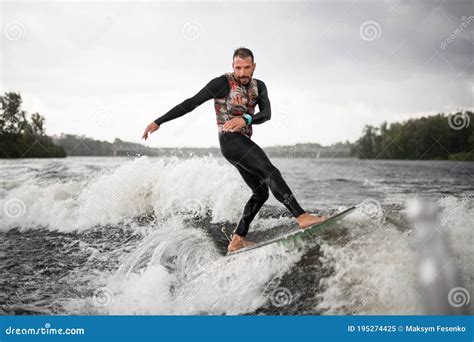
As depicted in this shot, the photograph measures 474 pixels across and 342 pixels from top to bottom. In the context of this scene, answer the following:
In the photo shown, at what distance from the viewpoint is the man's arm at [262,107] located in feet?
12.5

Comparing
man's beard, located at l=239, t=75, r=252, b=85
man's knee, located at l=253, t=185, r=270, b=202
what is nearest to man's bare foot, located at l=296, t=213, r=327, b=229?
man's knee, located at l=253, t=185, r=270, b=202

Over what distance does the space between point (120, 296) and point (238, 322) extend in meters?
1.31

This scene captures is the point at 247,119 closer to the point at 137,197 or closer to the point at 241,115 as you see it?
the point at 241,115

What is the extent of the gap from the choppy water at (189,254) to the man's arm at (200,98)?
1509 mm

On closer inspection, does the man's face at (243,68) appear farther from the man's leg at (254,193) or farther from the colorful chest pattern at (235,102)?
the man's leg at (254,193)

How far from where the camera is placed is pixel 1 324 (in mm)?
4332

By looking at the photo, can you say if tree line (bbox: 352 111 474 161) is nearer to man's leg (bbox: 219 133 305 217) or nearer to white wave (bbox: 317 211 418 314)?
white wave (bbox: 317 211 418 314)

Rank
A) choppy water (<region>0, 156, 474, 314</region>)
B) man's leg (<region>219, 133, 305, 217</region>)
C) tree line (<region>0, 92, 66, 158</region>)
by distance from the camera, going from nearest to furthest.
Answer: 1. choppy water (<region>0, 156, 474, 314</region>)
2. man's leg (<region>219, 133, 305, 217</region>)
3. tree line (<region>0, 92, 66, 158</region>)

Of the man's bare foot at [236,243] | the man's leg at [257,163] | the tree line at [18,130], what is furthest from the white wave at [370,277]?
the tree line at [18,130]

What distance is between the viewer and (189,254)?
175 inches

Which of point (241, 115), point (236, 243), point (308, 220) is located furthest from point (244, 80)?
point (236, 243)

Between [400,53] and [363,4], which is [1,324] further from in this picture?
[400,53]

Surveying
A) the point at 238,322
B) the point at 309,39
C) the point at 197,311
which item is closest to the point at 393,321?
the point at 238,322

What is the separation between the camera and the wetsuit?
3.78 meters
